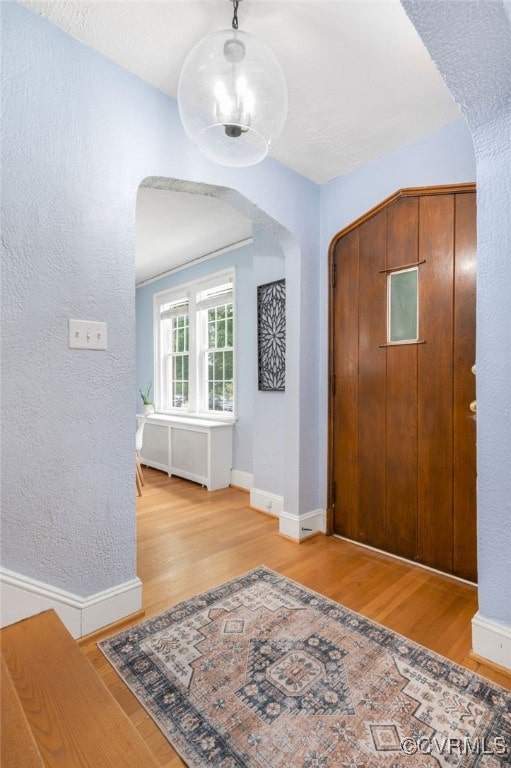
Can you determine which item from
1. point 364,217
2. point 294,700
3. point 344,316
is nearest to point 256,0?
point 364,217

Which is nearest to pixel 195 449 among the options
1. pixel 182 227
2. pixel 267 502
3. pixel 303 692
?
pixel 267 502

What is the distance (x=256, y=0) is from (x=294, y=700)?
2589 millimetres

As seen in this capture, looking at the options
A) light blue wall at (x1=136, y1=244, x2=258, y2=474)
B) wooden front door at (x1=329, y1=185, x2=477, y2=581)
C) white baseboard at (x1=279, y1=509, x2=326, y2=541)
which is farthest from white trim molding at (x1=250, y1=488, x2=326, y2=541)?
light blue wall at (x1=136, y1=244, x2=258, y2=474)

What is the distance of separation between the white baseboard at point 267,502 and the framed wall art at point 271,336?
89 centimetres

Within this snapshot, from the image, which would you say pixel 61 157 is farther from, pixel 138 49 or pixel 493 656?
pixel 493 656

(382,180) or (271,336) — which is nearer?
(382,180)

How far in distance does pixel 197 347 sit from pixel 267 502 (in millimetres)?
2263

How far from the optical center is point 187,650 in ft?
5.22

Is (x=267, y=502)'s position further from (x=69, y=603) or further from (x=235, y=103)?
(x=235, y=103)

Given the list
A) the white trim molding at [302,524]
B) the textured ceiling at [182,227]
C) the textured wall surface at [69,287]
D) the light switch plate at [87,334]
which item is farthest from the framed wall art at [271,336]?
the light switch plate at [87,334]

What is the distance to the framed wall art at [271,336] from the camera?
3.18m

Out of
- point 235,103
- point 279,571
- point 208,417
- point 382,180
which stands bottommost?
point 279,571

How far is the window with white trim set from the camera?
4.36m

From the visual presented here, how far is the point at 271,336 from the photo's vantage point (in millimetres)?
3305
